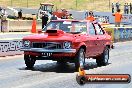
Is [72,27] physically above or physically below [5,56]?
above

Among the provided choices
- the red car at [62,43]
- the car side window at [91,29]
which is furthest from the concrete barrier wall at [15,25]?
the red car at [62,43]

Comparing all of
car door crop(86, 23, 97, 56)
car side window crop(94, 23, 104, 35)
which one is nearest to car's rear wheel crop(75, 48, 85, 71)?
car door crop(86, 23, 97, 56)

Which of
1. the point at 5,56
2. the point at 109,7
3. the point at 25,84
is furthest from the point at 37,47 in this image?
the point at 109,7

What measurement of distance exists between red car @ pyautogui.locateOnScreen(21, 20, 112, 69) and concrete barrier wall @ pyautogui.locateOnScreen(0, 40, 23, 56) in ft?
19.4

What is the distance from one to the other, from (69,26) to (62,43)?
1310mm

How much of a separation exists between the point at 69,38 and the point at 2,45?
24.6 feet

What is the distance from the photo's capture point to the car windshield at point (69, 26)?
14.8 metres

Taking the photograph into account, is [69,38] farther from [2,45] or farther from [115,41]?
[115,41]

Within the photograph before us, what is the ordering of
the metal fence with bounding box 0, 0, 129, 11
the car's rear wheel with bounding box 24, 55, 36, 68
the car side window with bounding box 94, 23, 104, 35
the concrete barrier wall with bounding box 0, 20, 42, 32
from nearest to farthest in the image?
the car's rear wheel with bounding box 24, 55, 36, 68
the car side window with bounding box 94, 23, 104, 35
the concrete barrier wall with bounding box 0, 20, 42, 32
the metal fence with bounding box 0, 0, 129, 11

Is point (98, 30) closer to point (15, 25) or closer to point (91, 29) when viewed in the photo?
point (91, 29)

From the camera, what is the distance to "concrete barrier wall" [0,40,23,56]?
20.7m

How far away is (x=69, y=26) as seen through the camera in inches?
587

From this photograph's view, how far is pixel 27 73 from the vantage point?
1329 cm

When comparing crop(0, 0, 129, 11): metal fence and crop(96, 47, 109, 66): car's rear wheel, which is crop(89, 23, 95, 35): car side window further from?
crop(0, 0, 129, 11): metal fence
